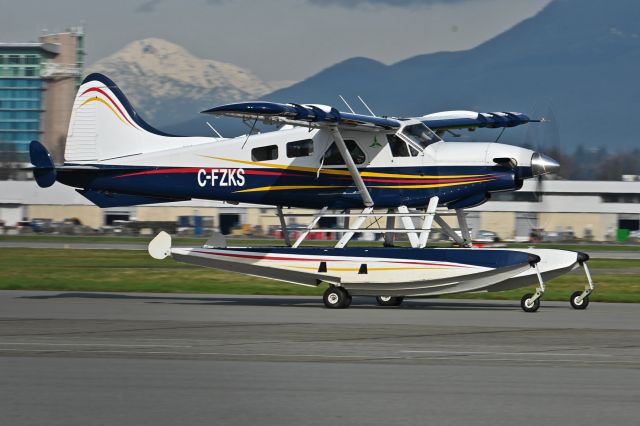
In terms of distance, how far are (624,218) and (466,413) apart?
288ft

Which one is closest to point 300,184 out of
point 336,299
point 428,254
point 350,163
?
point 350,163

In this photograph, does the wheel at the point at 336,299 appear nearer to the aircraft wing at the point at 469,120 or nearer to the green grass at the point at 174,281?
the green grass at the point at 174,281

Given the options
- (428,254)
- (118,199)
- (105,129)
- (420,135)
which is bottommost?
(428,254)

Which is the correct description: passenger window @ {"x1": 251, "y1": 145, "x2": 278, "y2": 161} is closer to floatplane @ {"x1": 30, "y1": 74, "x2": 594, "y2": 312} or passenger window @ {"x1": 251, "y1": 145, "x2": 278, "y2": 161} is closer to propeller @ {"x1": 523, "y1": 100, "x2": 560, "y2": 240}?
floatplane @ {"x1": 30, "y1": 74, "x2": 594, "y2": 312}

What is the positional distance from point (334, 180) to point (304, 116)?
2.18m

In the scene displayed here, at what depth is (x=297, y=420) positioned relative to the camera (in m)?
7.95

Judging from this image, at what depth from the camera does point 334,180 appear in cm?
1959

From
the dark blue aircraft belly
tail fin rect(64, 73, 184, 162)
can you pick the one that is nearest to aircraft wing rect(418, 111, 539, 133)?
the dark blue aircraft belly

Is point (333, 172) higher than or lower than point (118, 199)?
higher

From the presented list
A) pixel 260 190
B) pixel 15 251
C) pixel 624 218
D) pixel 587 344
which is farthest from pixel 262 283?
pixel 624 218

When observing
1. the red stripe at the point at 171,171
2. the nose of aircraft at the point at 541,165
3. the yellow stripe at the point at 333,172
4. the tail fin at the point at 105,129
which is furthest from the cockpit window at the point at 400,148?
the tail fin at the point at 105,129

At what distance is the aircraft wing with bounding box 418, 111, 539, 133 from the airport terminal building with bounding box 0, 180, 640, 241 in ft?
195

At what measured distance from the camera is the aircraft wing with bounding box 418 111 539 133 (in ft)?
71.7

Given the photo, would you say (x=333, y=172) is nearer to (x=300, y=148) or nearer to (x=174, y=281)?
(x=300, y=148)
